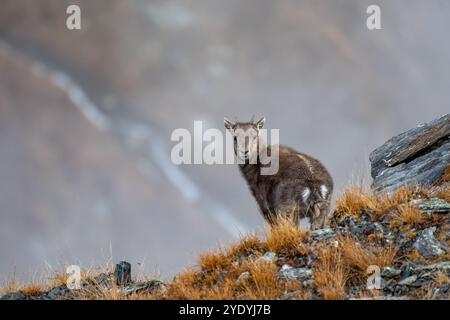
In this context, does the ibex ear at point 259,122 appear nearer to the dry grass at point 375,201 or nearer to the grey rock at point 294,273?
the dry grass at point 375,201

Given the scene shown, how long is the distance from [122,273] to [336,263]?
4226 millimetres

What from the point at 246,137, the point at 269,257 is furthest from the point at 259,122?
the point at 269,257

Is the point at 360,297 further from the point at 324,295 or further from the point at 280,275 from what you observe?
the point at 280,275

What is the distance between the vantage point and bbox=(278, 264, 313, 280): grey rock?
11.2 metres

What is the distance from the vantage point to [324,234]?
41.0ft

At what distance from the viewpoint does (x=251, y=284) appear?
11180 millimetres

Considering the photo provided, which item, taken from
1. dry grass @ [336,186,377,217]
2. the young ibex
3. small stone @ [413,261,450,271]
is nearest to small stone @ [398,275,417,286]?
small stone @ [413,261,450,271]

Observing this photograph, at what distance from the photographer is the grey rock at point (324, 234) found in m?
12.4

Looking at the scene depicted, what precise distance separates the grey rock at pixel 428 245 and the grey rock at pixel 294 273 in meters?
1.95

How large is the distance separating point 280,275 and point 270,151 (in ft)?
16.9

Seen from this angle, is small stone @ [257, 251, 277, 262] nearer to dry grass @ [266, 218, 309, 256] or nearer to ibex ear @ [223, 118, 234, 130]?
dry grass @ [266, 218, 309, 256]
